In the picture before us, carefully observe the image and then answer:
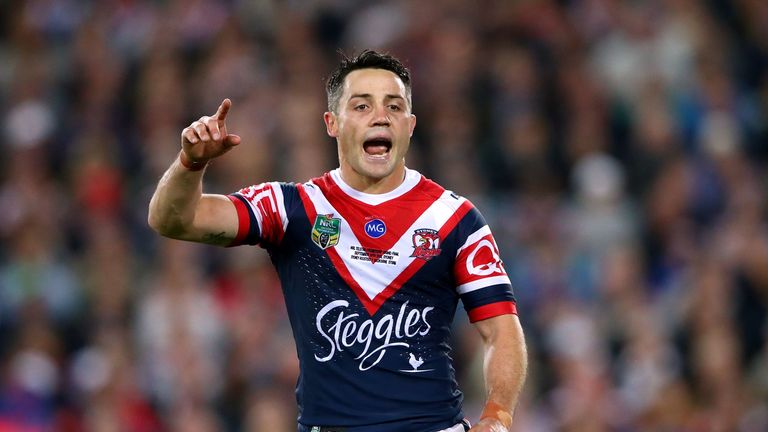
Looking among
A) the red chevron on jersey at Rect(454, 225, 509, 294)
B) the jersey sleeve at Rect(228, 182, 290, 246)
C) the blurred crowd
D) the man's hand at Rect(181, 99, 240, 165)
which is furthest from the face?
the blurred crowd

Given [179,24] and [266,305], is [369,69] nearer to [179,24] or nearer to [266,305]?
[266,305]

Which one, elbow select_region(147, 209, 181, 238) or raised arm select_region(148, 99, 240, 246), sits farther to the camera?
elbow select_region(147, 209, 181, 238)

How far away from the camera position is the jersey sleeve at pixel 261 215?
5844 mm

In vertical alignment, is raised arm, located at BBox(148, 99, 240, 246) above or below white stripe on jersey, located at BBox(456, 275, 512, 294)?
above

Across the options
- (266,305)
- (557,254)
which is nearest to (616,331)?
(557,254)

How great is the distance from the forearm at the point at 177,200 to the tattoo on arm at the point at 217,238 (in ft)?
0.38

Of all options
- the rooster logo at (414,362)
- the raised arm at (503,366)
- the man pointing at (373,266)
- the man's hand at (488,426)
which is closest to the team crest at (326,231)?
the man pointing at (373,266)

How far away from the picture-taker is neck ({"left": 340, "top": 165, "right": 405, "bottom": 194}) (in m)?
6.02

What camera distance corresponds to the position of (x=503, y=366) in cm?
579

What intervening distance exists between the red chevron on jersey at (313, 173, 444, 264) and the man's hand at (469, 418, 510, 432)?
808 millimetres

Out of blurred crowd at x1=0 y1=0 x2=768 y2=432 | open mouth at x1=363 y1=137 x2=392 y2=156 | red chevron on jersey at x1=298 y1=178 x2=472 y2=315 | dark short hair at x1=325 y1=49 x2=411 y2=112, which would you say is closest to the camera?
red chevron on jersey at x1=298 y1=178 x2=472 y2=315

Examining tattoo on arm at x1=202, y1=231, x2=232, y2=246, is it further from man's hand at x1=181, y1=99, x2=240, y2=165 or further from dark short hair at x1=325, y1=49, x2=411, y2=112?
dark short hair at x1=325, y1=49, x2=411, y2=112

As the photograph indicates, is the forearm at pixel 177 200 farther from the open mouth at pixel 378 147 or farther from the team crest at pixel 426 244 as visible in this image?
the team crest at pixel 426 244

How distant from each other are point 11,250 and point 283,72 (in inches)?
122
